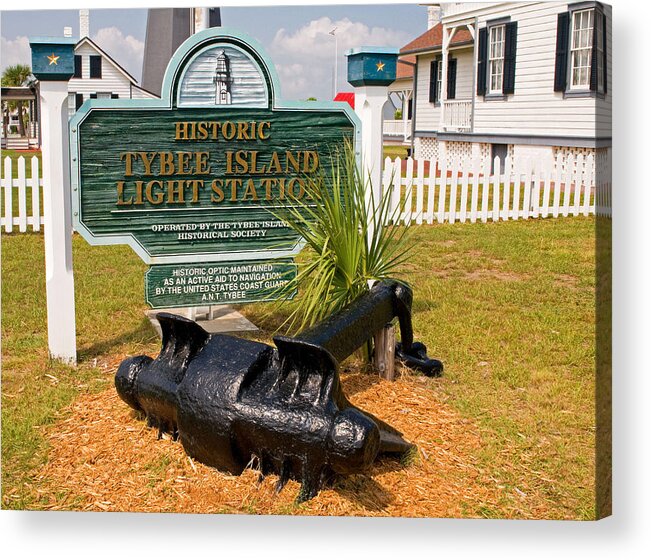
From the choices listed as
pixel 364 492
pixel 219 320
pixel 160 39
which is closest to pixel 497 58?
pixel 160 39

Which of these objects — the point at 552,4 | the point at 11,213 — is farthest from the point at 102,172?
the point at 552,4

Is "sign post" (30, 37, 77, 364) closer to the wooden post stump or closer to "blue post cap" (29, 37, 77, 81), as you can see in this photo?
"blue post cap" (29, 37, 77, 81)

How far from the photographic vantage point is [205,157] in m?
5.68

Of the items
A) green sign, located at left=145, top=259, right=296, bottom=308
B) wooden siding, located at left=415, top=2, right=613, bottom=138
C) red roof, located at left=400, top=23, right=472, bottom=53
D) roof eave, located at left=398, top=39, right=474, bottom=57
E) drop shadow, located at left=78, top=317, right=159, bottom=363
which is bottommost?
drop shadow, located at left=78, top=317, right=159, bottom=363

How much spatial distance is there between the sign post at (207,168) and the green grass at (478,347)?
0.92 meters

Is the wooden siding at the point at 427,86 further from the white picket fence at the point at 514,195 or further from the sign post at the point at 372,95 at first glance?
the sign post at the point at 372,95

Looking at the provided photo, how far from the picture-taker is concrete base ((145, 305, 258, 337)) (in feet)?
22.0

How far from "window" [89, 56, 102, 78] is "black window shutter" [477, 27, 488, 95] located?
1980cm

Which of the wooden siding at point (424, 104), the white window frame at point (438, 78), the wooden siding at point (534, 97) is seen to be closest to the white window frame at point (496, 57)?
the wooden siding at point (534, 97)

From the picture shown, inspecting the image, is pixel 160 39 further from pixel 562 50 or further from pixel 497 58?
pixel 562 50

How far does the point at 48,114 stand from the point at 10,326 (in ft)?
7.99

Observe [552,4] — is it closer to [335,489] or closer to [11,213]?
[11,213]

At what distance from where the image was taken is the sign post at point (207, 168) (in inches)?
217

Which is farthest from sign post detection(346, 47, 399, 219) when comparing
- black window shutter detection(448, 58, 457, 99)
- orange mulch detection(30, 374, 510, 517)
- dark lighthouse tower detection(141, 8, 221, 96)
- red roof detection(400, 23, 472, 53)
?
black window shutter detection(448, 58, 457, 99)
